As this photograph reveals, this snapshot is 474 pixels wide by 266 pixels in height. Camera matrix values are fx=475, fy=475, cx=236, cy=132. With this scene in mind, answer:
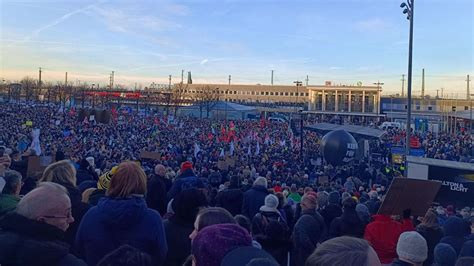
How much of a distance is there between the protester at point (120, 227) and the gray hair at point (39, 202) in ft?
1.54

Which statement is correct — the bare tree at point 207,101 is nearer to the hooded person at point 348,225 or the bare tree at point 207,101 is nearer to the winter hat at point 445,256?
the hooded person at point 348,225

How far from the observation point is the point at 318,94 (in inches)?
3580

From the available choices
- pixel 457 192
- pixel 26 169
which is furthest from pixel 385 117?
pixel 26 169

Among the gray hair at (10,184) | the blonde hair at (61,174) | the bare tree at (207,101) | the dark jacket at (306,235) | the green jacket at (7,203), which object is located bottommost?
the dark jacket at (306,235)

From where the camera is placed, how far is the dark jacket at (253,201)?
628cm

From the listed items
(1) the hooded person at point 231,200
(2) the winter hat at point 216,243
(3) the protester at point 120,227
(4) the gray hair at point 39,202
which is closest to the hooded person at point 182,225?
(3) the protester at point 120,227

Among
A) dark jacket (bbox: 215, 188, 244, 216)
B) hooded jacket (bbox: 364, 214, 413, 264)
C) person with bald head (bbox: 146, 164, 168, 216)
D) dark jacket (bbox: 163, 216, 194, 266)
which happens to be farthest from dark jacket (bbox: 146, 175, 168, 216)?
hooded jacket (bbox: 364, 214, 413, 264)

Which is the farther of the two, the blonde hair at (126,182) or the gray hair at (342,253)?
the blonde hair at (126,182)

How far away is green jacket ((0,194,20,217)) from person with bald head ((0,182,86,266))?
1188mm

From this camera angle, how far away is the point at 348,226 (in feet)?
17.0

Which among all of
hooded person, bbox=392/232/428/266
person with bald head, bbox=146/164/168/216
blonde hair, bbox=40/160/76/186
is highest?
blonde hair, bbox=40/160/76/186

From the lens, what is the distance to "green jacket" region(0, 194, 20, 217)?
3.64 m

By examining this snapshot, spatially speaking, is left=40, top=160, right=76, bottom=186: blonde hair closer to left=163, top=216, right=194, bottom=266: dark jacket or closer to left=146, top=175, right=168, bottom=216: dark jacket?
left=163, top=216, right=194, bottom=266: dark jacket

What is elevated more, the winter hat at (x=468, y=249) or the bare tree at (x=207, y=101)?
the bare tree at (x=207, y=101)
